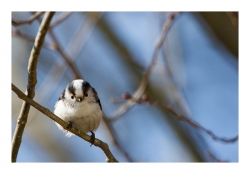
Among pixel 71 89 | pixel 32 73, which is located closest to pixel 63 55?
pixel 71 89

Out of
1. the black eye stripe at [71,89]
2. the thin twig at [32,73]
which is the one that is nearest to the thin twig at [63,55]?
the black eye stripe at [71,89]

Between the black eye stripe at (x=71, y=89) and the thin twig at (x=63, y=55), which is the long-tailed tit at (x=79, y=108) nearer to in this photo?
the black eye stripe at (x=71, y=89)

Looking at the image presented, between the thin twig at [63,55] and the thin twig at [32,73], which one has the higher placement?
the thin twig at [63,55]

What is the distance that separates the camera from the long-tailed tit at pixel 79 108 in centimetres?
192

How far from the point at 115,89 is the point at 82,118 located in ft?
6.23

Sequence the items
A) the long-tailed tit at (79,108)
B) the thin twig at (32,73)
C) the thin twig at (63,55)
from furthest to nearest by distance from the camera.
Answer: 1. the thin twig at (63,55)
2. the long-tailed tit at (79,108)
3. the thin twig at (32,73)

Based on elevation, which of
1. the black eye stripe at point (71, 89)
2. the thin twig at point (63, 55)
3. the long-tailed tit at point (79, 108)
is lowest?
the long-tailed tit at point (79, 108)

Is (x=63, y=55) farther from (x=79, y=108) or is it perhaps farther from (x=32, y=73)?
(x=32, y=73)

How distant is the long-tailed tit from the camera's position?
1923 mm

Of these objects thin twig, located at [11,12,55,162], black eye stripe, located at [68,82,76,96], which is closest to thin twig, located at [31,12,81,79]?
black eye stripe, located at [68,82,76,96]

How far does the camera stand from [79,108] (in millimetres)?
1936

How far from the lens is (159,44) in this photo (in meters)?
2.16

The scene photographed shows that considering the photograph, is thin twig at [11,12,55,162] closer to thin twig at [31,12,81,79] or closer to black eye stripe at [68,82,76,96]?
black eye stripe at [68,82,76,96]

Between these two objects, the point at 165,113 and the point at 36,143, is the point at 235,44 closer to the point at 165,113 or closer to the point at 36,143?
the point at 165,113
